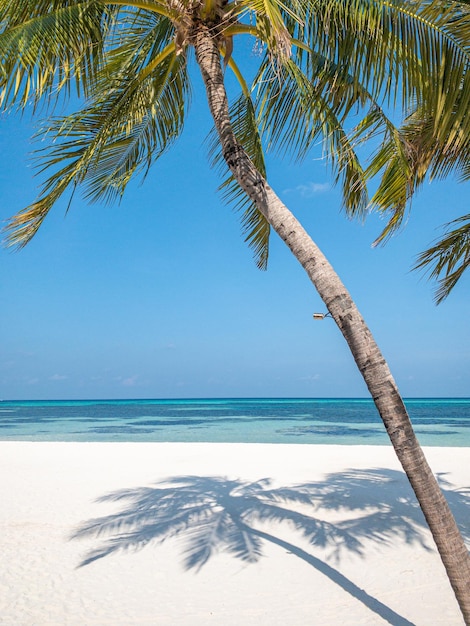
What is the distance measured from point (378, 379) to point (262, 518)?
4.01 meters

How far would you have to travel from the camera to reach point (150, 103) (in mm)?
5445

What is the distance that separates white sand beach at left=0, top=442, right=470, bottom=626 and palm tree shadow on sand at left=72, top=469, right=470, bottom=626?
2cm

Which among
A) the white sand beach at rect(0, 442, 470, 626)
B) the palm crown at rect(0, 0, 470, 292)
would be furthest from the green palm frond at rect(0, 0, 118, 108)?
the white sand beach at rect(0, 442, 470, 626)

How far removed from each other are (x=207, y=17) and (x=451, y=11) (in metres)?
1.85

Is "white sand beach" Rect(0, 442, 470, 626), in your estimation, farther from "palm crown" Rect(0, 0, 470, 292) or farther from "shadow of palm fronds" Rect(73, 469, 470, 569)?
"palm crown" Rect(0, 0, 470, 292)

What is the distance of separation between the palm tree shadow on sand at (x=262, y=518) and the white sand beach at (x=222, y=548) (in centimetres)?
2

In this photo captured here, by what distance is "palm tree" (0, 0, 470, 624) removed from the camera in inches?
132

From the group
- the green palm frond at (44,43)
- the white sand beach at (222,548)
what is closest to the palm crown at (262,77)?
the green palm frond at (44,43)

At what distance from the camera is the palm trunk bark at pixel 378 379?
3.19m

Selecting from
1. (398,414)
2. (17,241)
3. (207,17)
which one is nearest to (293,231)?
(398,414)

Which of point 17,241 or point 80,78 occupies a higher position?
point 80,78

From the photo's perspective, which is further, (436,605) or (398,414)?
(436,605)

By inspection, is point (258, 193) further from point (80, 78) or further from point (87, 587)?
point (87, 587)

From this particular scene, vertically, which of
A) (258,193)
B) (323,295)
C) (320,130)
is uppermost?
(320,130)
